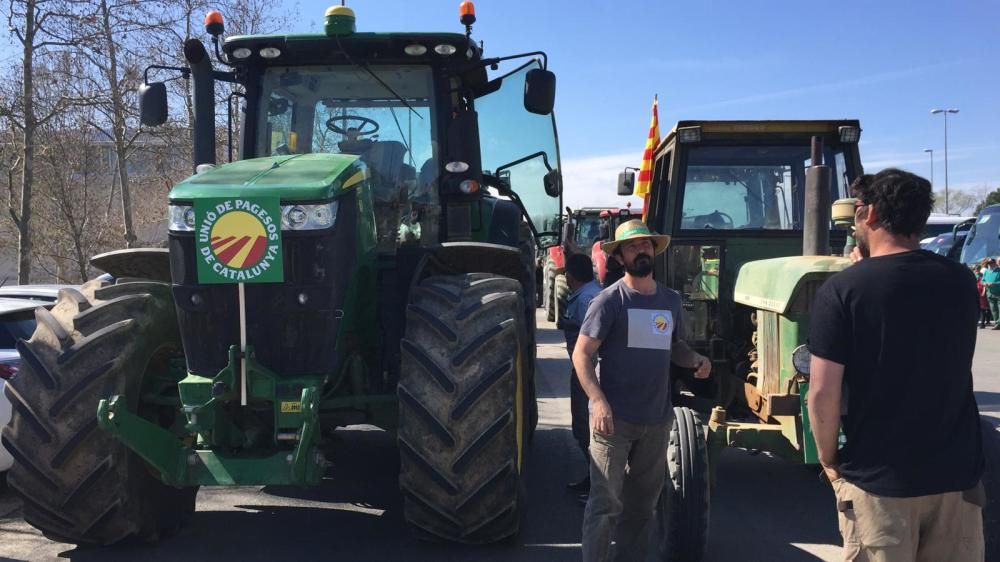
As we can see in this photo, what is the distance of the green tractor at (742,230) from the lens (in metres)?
5.15

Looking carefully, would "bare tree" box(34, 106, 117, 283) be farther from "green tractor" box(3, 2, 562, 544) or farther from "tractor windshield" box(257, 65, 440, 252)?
"green tractor" box(3, 2, 562, 544)

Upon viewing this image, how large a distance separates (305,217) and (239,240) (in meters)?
0.32

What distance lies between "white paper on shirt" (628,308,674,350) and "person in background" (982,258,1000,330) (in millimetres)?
16825

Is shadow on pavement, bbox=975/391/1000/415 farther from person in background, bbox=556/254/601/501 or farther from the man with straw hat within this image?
the man with straw hat

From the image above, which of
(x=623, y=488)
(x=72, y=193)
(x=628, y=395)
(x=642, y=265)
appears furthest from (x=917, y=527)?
(x=72, y=193)

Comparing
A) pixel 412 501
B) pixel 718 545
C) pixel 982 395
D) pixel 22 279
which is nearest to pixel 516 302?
pixel 412 501

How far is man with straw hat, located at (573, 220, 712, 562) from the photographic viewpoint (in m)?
3.71

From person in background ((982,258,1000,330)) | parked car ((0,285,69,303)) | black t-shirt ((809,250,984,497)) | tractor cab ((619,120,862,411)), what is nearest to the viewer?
black t-shirt ((809,250,984,497))

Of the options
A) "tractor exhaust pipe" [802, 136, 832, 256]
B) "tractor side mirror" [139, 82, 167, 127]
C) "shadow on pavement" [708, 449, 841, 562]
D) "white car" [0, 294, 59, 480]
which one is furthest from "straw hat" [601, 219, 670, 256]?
"white car" [0, 294, 59, 480]

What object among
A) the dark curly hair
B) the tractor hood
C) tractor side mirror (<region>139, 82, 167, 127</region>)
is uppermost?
tractor side mirror (<region>139, 82, 167, 127</region>)

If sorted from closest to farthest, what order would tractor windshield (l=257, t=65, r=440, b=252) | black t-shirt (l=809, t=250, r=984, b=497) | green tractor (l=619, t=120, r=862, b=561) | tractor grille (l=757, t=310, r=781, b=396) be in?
black t-shirt (l=809, t=250, r=984, b=497) → tractor grille (l=757, t=310, r=781, b=396) → green tractor (l=619, t=120, r=862, b=561) → tractor windshield (l=257, t=65, r=440, b=252)

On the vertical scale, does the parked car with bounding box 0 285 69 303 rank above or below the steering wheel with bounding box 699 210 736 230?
below

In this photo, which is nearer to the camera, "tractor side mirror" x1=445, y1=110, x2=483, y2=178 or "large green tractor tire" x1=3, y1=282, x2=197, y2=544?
"large green tractor tire" x1=3, y1=282, x2=197, y2=544

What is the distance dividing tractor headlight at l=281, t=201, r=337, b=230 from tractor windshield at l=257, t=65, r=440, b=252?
142 centimetres
